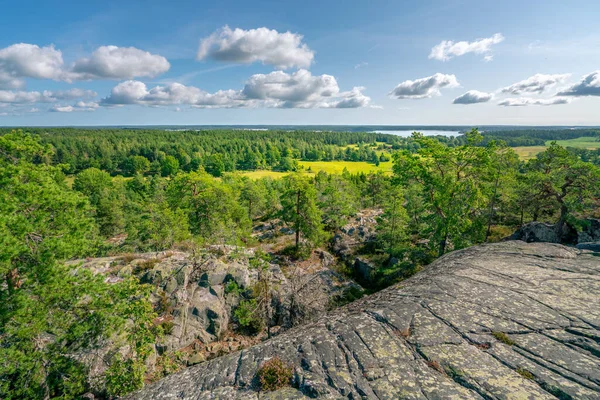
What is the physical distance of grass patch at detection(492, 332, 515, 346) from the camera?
854 cm

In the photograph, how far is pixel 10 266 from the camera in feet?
33.4

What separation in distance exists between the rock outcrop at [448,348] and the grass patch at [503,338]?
0.03 meters

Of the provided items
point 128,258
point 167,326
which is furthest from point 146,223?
point 167,326

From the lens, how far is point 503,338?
28.5 feet

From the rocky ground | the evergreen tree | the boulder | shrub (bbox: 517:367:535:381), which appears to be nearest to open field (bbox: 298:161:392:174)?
the evergreen tree

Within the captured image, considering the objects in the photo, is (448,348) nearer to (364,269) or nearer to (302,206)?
(364,269)

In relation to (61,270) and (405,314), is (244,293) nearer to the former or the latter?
(61,270)

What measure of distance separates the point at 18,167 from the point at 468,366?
17128 millimetres

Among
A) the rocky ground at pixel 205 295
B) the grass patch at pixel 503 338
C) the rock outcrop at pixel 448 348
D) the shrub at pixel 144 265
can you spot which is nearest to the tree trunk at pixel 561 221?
the rock outcrop at pixel 448 348

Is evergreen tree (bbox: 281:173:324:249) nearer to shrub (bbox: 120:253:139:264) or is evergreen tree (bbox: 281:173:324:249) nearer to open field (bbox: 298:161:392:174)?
shrub (bbox: 120:253:139:264)

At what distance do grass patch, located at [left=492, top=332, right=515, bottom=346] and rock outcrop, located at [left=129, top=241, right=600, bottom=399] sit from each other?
0.03 meters

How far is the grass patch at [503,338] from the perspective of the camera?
8538 mm

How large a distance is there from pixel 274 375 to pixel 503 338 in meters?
7.28

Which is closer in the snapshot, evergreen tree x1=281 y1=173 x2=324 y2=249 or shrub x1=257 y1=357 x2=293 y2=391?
shrub x1=257 y1=357 x2=293 y2=391
